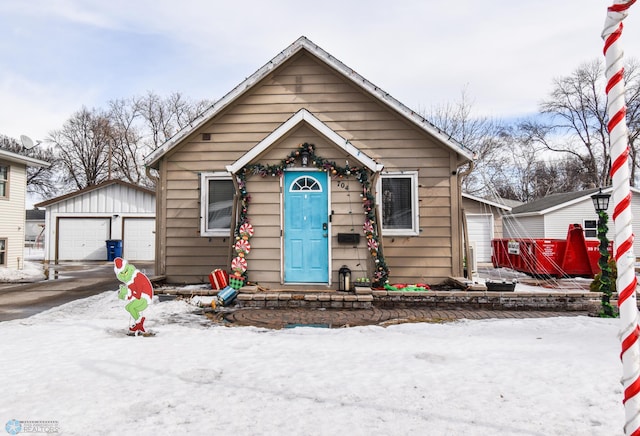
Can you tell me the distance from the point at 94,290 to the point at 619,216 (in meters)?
10.2

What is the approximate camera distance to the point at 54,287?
9.69 metres

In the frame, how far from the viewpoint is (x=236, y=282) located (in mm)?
7191

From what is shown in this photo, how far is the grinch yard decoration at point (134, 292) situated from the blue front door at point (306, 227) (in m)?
2.94

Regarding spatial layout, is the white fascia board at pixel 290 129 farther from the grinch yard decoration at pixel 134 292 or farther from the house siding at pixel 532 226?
the house siding at pixel 532 226

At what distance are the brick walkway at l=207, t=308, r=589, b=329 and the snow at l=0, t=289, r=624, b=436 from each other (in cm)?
49

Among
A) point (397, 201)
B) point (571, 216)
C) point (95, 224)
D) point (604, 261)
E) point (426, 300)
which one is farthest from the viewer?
point (571, 216)

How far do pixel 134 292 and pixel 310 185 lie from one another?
12.4 feet

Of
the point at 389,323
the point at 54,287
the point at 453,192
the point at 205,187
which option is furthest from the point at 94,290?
the point at 453,192

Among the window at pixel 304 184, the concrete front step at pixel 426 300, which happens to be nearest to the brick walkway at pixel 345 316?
the concrete front step at pixel 426 300

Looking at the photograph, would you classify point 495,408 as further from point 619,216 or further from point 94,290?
point 94,290

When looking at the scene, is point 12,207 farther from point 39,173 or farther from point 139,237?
point 39,173

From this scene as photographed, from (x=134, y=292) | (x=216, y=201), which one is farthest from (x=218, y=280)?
(x=134, y=292)

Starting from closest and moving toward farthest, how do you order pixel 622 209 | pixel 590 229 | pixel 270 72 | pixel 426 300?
pixel 622 209 < pixel 426 300 < pixel 270 72 < pixel 590 229

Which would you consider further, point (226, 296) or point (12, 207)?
point (12, 207)
